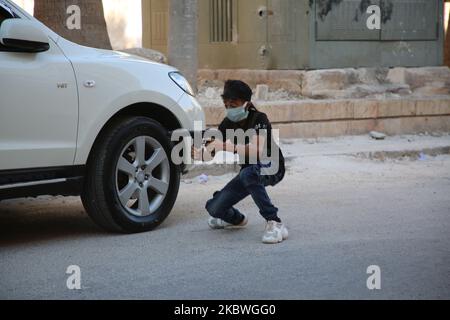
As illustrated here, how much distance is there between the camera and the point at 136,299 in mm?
5066

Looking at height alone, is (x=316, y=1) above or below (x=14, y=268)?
above

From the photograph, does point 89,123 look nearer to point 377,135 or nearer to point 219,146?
point 219,146

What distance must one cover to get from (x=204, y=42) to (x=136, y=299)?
9415 mm

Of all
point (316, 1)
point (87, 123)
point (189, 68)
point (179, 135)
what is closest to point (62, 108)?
point (87, 123)

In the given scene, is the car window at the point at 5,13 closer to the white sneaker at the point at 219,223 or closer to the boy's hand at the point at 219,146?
the boy's hand at the point at 219,146

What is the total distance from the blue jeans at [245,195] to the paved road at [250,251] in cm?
18

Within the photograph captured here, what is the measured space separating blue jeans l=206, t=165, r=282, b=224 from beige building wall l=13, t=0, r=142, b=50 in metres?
19.2

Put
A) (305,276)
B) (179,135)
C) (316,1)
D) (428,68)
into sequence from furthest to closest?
1. (428,68)
2. (316,1)
3. (179,135)
4. (305,276)

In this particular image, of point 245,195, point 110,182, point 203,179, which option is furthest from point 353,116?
point 110,182

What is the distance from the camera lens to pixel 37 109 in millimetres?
6332

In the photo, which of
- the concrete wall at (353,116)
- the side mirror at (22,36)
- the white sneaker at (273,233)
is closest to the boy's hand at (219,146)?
the white sneaker at (273,233)

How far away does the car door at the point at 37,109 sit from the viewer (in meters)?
6.17

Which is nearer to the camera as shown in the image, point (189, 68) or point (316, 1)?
point (189, 68)
